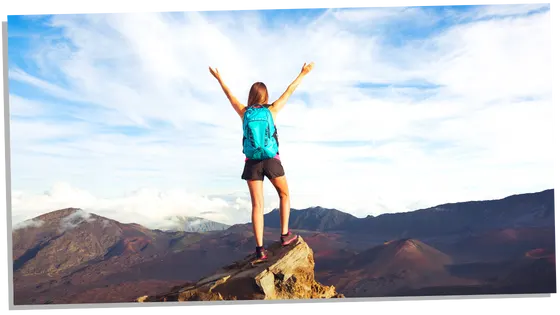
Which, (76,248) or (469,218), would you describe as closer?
(469,218)

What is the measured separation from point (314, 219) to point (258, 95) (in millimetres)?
2364

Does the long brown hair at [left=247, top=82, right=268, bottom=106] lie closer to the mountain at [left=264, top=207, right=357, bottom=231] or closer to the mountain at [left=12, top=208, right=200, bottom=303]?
the mountain at [left=264, top=207, right=357, bottom=231]

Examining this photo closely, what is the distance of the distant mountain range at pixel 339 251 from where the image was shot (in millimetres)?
7672

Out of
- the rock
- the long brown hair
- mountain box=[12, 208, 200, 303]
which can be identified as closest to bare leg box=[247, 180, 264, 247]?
the rock

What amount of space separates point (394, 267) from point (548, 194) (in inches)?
96.6

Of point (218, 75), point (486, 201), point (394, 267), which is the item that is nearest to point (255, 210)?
point (218, 75)

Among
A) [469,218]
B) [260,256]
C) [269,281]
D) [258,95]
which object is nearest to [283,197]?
[260,256]

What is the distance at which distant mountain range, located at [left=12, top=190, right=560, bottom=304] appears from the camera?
767cm

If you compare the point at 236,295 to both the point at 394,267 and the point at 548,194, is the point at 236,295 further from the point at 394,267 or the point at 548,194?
the point at 548,194

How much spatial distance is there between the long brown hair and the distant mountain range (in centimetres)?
196

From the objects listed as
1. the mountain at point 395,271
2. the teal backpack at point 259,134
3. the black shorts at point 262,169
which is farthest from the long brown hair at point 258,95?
the mountain at point 395,271

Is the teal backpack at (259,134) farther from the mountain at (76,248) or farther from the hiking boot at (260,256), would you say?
the mountain at (76,248)

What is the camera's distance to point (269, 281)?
636 centimetres

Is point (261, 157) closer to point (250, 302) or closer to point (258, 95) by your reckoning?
point (258, 95)
